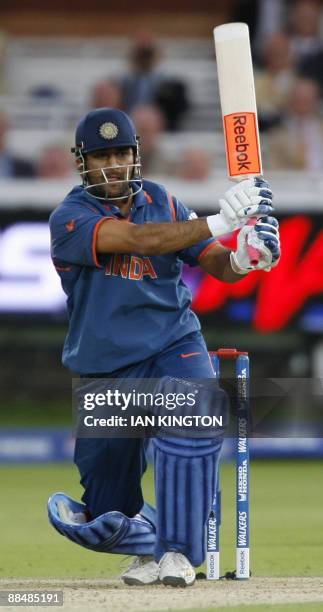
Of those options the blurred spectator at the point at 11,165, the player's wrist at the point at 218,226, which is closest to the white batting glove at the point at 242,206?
the player's wrist at the point at 218,226

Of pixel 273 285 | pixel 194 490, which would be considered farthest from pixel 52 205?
pixel 194 490

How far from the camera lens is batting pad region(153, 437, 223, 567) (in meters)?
4.67

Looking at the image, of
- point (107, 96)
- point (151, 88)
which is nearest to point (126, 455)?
point (107, 96)

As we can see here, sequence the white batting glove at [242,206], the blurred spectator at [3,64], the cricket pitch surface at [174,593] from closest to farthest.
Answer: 1. the cricket pitch surface at [174,593]
2. the white batting glove at [242,206]
3. the blurred spectator at [3,64]

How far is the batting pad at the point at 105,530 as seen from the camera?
15.7ft

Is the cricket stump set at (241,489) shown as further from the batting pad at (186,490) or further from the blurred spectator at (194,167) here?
the blurred spectator at (194,167)

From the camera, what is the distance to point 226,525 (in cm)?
722

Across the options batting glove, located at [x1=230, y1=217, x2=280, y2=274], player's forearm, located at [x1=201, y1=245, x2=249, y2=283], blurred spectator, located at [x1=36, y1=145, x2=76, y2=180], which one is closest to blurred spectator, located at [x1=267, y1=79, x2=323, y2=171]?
blurred spectator, located at [x1=36, y1=145, x2=76, y2=180]

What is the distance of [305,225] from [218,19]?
4586 mm

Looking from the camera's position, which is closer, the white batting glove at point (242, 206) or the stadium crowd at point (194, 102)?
the white batting glove at point (242, 206)

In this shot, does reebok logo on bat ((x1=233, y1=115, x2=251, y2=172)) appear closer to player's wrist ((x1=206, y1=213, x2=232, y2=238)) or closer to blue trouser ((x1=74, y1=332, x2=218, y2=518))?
player's wrist ((x1=206, y1=213, x2=232, y2=238))

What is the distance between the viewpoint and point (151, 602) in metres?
4.30

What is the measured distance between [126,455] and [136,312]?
0.52 metres

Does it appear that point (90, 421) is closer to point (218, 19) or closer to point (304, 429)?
point (304, 429)
